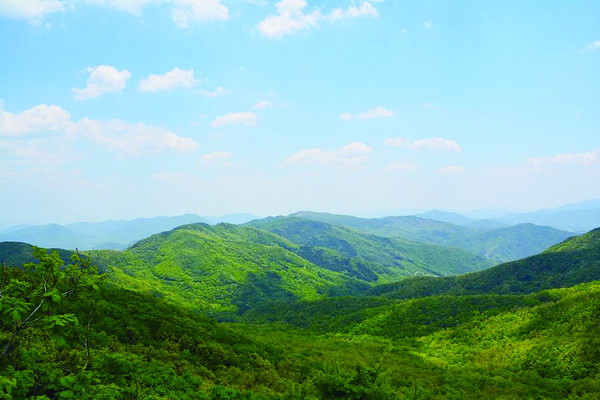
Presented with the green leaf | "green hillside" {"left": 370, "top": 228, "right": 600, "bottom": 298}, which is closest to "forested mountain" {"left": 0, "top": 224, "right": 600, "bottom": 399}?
the green leaf

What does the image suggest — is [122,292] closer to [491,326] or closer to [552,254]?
[491,326]

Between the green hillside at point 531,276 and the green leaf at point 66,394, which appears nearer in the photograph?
the green leaf at point 66,394

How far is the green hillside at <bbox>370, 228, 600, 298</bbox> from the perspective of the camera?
133 meters

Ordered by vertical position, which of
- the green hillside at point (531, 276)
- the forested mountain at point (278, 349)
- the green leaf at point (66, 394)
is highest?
the green leaf at point (66, 394)

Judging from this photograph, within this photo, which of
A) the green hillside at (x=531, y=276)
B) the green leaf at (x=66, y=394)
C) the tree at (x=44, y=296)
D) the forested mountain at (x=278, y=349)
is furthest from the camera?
the green hillside at (x=531, y=276)

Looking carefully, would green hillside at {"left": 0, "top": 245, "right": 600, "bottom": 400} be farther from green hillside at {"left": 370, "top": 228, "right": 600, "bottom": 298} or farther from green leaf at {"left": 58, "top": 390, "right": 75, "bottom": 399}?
green hillside at {"left": 370, "top": 228, "right": 600, "bottom": 298}

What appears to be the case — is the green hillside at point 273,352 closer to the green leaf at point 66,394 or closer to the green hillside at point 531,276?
the green leaf at point 66,394

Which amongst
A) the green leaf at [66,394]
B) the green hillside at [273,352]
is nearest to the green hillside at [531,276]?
the green hillside at [273,352]

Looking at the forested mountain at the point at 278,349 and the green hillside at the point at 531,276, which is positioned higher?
the forested mountain at the point at 278,349

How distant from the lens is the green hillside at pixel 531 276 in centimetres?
13338

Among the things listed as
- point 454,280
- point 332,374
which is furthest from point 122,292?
point 454,280

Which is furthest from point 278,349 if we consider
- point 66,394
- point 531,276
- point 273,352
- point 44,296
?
point 531,276

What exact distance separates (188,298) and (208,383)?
569ft

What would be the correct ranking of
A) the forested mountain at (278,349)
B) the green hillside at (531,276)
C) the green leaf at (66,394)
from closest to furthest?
1. the green leaf at (66,394)
2. the forested mountain at (278,349)
3. the green hillside at (531,276)
